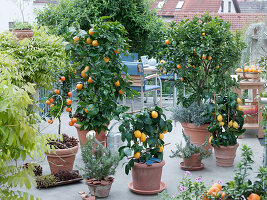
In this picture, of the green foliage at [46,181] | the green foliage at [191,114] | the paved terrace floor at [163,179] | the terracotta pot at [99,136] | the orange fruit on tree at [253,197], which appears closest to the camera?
the orange fruit on tree at [253,197]

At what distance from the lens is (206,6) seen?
23.4 m

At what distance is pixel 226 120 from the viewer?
173 inches

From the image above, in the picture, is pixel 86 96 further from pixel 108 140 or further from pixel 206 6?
pixel 206 6

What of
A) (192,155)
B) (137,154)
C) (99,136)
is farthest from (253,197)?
(99,136)

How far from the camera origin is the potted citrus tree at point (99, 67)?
4.19m

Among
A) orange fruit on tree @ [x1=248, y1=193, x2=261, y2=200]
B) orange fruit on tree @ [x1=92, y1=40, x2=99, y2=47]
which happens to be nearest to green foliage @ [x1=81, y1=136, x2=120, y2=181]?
orange fruit on tree @ [x1=92, y1=40, x2=99, y2=47]

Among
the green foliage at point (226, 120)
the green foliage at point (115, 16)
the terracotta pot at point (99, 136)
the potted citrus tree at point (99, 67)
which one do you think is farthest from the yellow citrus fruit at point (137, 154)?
the green foliage at point (115, 16)

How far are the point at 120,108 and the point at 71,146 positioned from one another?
0.67m

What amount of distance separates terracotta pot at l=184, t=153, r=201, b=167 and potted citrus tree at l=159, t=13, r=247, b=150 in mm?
511

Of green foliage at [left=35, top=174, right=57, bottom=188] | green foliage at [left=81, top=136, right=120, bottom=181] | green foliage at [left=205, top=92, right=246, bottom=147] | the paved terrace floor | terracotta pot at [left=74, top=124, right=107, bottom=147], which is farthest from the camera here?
terracotta pot at [left=74, top=124, right=107, bottom=147]

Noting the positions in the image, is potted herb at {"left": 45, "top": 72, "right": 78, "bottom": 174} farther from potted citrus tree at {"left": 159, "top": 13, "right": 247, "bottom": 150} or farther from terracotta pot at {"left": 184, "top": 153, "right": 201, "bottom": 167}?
potted citrus tree at {"left": 159, "top": 13, "right": 247, "bottom": 150}

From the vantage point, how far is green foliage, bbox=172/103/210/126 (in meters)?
4.66

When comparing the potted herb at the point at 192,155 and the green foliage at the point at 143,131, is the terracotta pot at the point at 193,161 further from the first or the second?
the green foliage at the point at 143,131

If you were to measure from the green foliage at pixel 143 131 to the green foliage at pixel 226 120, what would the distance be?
0.89 metres
